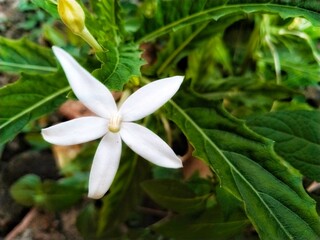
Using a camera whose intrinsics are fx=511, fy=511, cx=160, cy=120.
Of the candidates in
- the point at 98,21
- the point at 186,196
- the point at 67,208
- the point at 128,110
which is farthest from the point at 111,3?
the point at 67,208

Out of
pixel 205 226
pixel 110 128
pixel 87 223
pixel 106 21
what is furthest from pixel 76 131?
pixel 87 223

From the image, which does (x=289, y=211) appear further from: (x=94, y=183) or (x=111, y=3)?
(x=111, y=3)

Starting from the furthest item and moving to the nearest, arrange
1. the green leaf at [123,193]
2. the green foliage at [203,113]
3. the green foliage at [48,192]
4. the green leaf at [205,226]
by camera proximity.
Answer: the green foliage at [48,192] < the green leaf at [123,193] < the green leaf at [205,226] < the green foliage at [203,113]

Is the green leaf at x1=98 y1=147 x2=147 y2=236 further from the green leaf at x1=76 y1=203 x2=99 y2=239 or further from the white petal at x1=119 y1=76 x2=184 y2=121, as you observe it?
the white petal at x1=119 y1=76 x2=184 y2=121

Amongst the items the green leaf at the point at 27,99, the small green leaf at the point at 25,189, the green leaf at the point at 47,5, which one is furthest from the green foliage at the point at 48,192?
the green leaf at the point at 47,5

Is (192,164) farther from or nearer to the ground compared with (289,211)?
nearer to the ground

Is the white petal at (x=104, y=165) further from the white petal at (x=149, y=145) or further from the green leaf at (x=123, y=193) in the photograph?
the green leaf at (x=123, y=193)
